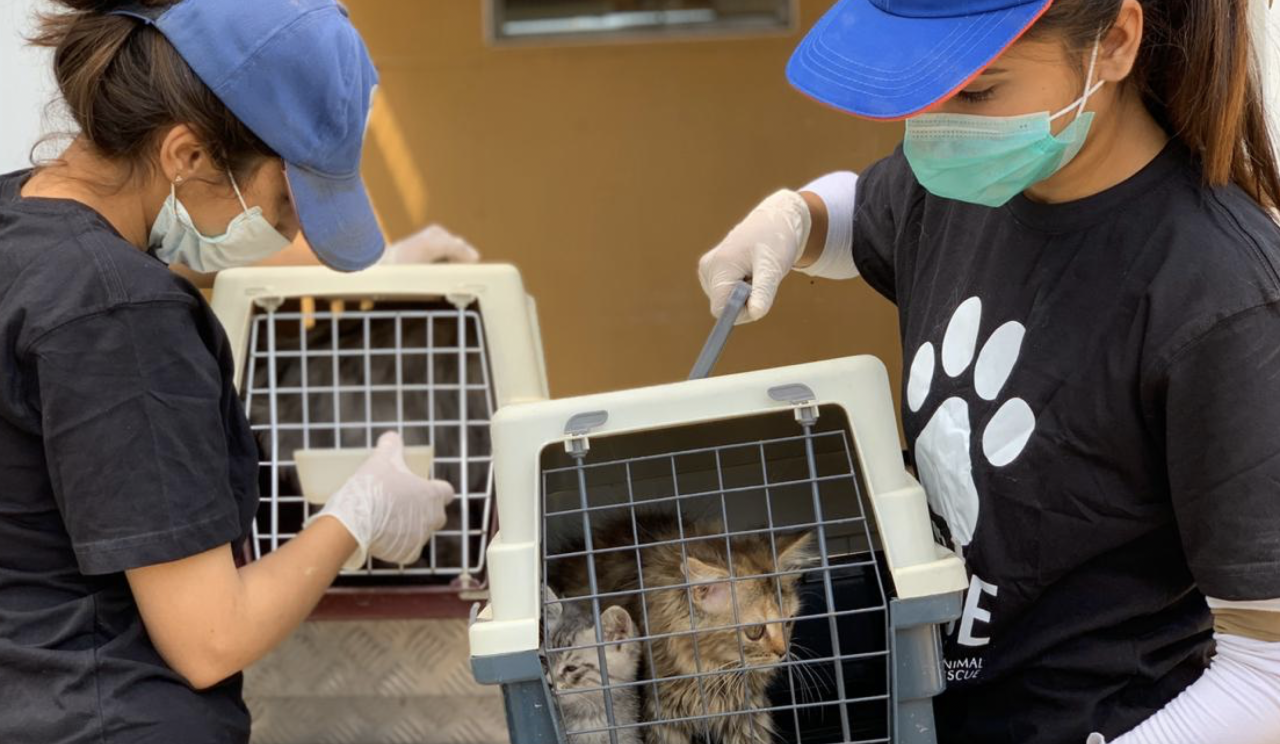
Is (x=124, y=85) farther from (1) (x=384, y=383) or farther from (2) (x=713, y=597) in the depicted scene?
(1) (x=384, y=383)

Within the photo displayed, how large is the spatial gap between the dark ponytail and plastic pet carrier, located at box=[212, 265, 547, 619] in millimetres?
638

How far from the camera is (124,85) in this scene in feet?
4.46

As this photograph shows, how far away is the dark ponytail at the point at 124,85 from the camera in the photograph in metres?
1.36

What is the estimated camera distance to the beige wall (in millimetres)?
3705

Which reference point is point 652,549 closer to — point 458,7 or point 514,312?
point 514,312

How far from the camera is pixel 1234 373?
3.70ft

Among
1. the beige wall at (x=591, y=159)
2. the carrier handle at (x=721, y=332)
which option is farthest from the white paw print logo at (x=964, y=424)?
the beige wall at (x=591, y=159)

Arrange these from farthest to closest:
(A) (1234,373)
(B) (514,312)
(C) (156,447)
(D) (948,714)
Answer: (B) (514,312) → (D) (948,714) → (C) (156,447) → (A) (1234,373)

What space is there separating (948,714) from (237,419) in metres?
0.93

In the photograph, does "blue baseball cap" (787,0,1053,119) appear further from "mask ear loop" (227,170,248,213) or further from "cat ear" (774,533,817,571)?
"mask ear loop" (227,170,248,213)

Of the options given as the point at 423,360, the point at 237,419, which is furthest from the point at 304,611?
the point at 423,360

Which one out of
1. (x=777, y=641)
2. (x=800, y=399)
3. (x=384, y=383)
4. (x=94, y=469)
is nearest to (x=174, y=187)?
(x=94, y=469)

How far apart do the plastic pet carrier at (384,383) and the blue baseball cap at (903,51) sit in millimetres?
897

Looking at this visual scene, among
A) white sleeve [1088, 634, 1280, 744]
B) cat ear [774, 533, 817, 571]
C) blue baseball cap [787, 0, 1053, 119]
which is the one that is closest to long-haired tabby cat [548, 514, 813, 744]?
cat ear [774, 533, 817, 571]
